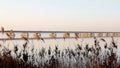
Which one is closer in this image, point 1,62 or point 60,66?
point 1,62

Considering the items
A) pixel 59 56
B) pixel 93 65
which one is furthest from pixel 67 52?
pixel 93 65

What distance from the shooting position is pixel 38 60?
6.29 metres

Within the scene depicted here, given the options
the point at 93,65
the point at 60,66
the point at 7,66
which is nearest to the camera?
the point at 7,66

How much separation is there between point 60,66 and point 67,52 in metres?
0.25

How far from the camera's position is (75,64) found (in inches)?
257

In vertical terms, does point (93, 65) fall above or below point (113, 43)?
below

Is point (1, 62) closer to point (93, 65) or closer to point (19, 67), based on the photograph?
point (19, 67)

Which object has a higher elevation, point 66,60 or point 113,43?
point 113,43

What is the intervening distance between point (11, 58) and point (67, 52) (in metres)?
1.02

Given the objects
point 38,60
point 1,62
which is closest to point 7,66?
point 1,62

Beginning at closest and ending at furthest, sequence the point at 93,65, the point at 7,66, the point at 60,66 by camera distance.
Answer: the point at 7,66 → the point at 93,65 → the point at 60,66

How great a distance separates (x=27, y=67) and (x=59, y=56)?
2.70 feet

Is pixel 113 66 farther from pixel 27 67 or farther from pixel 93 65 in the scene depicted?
pixel 27 67

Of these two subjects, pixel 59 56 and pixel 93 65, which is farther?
pixel 59 56
